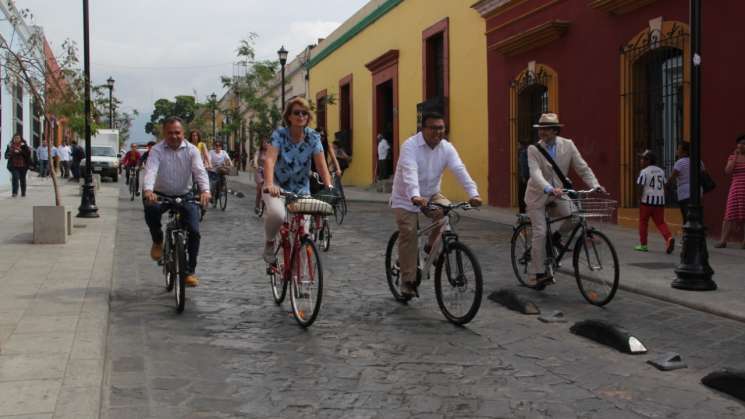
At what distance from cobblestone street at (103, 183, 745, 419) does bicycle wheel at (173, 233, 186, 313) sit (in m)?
0.14

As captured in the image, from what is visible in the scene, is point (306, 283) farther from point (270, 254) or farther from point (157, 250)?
point (157, 250)

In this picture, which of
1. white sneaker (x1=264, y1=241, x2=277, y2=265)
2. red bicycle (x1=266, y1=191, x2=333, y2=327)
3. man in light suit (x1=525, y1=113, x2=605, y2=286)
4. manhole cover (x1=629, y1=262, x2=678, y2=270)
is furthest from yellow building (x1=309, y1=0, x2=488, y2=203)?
red bicycle (x1=266, y1=191, x2=333, y2=327)

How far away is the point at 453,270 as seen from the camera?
6.25 meters

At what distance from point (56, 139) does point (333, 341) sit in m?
44.1

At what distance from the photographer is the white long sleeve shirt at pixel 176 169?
7227 millimetres

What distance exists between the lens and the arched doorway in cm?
1667

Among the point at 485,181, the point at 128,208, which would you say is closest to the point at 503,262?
the point at 485,181

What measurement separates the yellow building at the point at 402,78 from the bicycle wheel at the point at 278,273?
42.3ft

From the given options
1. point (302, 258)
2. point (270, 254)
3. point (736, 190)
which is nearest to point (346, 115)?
point (736, 190)

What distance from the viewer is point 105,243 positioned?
Result: 1134 cm

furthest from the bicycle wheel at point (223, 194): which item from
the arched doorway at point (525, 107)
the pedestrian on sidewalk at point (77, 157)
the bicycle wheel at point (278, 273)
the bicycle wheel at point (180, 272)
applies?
the pedestrian on sidewalk at point (77, 157)

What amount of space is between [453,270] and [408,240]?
58 cm

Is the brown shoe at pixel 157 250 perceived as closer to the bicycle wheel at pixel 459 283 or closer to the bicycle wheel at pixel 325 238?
the bicycle wheel at pixel 459 283

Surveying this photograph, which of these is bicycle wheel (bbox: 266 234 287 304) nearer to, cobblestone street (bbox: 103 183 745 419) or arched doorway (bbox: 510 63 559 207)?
cobblestone street (bbox: 103 183 745 419)
